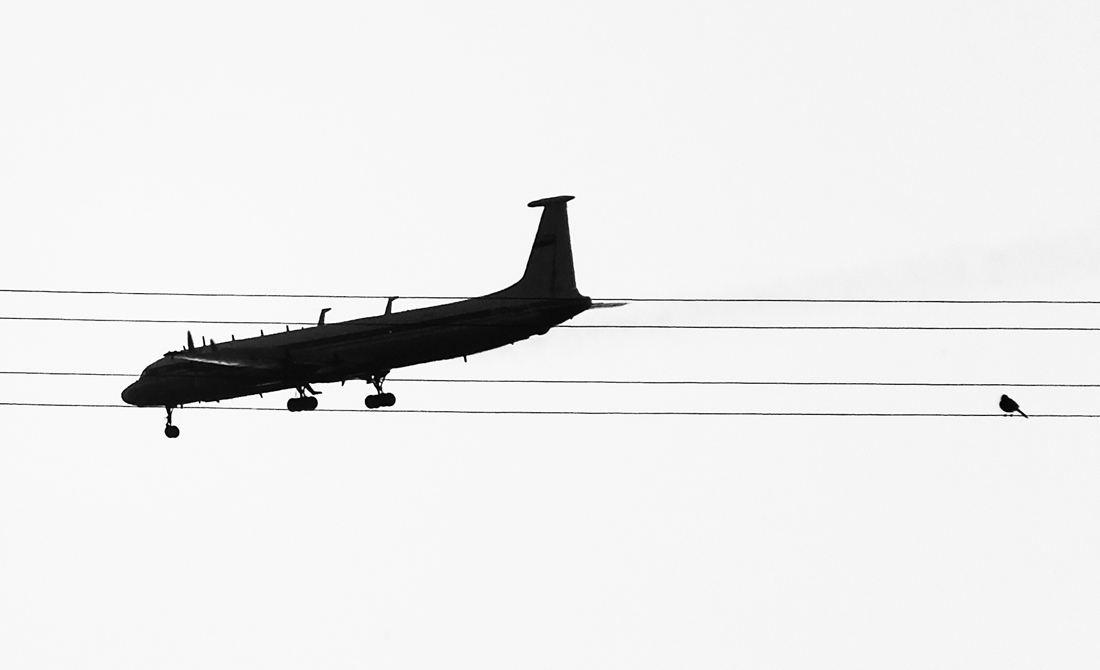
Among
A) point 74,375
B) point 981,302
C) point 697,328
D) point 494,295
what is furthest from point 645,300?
point 494,295

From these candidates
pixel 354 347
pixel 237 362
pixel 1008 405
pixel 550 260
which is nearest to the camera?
pixel 1008 405

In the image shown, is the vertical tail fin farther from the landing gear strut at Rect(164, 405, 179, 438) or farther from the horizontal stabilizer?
the landing gear strut at Rect(164, 405, 179, 438)

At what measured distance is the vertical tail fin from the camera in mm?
74688

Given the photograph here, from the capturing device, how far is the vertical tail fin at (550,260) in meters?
74.7

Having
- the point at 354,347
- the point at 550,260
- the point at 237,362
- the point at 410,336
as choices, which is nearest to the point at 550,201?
the point at 550,260

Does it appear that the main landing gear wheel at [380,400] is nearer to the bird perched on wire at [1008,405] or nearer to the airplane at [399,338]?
the airplane at [399,338]

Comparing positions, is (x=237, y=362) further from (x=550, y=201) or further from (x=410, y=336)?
(x=550, y=201)

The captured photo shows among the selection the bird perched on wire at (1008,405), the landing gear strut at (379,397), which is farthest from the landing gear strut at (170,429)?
the bird perched on wire at (1008,405)

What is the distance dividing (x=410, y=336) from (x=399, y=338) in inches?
18.8

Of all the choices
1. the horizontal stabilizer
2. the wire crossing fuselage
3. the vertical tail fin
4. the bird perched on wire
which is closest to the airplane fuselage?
the wire crossing fuselage

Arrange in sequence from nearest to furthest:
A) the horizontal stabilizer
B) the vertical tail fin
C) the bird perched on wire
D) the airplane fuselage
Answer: the bird perched on wire
the airplane fuselage
the vertical tail fin
the horizontal stabilizer

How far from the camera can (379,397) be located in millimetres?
77312

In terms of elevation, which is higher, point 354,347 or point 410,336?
point 410,336

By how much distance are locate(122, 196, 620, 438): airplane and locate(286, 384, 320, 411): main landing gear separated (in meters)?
0.04
